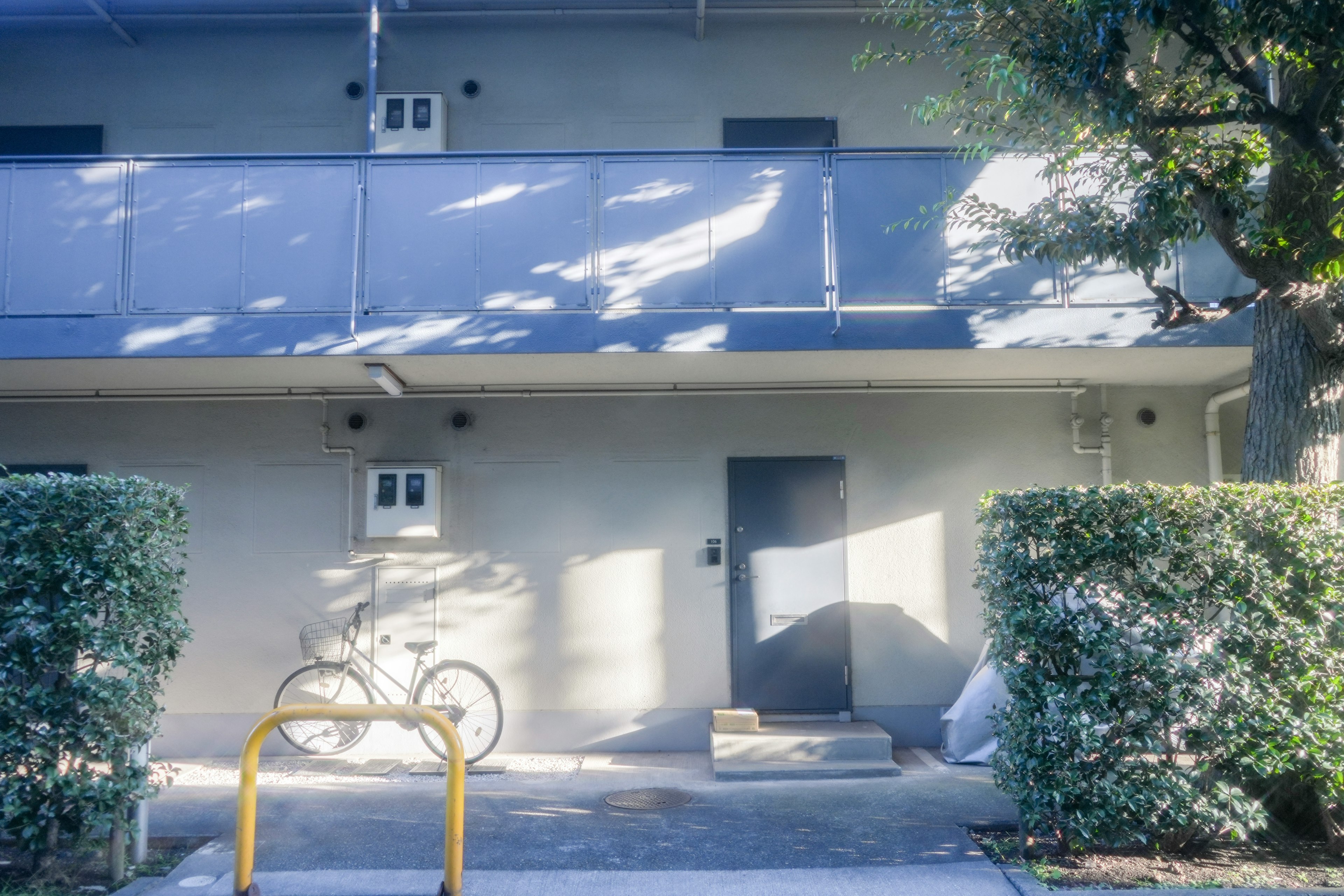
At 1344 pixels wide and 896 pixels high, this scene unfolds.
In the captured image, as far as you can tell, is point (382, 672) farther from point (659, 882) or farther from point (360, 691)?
point (659, 882)

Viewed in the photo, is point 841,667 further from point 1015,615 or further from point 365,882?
point 365,882

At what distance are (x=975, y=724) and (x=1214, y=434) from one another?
3331 mm

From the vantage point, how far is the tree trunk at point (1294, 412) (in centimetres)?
505

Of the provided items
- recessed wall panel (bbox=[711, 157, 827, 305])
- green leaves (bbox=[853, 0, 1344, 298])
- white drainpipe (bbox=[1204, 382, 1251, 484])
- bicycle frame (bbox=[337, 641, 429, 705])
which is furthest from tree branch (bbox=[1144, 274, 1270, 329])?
bicycle frame (bbox=[337, 641, 429, 705])

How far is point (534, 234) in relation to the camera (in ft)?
21.1

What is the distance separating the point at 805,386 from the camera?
7.59m

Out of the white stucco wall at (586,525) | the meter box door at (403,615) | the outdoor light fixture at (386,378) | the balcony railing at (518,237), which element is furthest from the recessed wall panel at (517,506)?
the balcony railing at (518,237)

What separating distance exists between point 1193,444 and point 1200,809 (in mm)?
4138

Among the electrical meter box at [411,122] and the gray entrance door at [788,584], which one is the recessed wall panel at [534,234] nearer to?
the electrical meter box at [411,122]

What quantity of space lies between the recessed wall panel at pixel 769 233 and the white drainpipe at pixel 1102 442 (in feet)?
9.27

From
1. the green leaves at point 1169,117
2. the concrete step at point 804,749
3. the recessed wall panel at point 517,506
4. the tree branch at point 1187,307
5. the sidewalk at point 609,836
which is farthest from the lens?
the recessed wall panel at point 517,506

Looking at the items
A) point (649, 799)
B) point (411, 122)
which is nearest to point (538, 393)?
point (411, 122)

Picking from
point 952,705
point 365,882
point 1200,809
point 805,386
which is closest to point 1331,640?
point 1200,809

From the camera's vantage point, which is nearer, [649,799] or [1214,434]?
[649,799]
